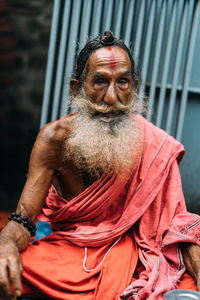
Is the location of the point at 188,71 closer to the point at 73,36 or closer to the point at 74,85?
the point at 73,36

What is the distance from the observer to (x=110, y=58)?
1.93 metres

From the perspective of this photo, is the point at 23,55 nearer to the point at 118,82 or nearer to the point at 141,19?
the point at 141,19

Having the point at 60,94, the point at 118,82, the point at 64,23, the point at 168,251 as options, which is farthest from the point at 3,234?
the point at 64,23

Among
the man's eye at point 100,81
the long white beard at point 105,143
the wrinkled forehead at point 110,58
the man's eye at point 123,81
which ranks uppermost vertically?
the wrinkled forehead at point 110,58

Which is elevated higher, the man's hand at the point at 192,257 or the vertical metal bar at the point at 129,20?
the vertical metal bar at the point at 129,20

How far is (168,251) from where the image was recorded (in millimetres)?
1817

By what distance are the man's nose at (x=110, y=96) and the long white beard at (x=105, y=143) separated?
0.29 feet

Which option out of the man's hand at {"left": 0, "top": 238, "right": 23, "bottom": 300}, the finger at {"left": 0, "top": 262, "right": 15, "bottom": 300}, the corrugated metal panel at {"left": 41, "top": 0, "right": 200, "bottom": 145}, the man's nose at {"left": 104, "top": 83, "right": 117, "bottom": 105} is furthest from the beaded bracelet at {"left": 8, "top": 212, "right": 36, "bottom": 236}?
the corrugated metal panel at {"left": 41, "top": 0, "right": 200, "bottom": 145}

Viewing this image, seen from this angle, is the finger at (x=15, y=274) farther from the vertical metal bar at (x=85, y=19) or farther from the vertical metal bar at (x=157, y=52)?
the vertical metal bar at (x=85, y=19)

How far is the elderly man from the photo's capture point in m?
1.67

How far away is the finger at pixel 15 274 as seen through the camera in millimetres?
1462

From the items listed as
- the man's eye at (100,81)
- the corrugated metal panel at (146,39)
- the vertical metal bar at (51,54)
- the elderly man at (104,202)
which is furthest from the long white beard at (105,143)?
the vertical metal bar at (51,54)

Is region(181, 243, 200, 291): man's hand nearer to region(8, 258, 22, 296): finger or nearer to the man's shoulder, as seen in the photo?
the man's shoulder

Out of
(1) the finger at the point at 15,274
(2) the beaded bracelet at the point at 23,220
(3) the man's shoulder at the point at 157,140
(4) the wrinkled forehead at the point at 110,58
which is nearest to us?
(1) the finger at the point at 15,274
